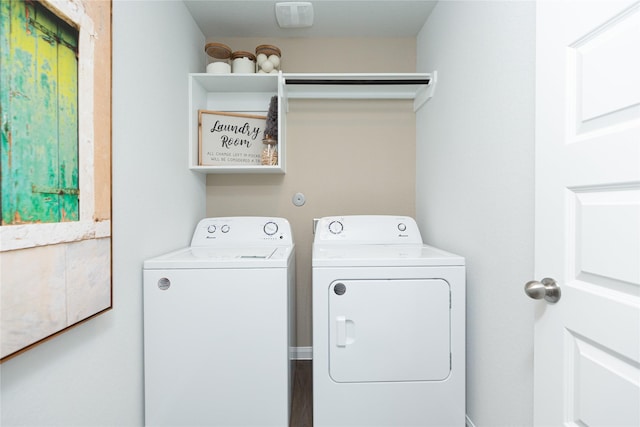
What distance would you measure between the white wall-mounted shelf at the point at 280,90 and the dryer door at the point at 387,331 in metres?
1.00

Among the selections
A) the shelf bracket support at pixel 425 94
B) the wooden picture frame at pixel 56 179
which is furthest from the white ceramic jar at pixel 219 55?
the shelf bracket support at pixel 425 94

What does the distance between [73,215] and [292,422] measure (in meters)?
1.42

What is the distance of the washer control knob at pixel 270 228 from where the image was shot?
2.02 meters

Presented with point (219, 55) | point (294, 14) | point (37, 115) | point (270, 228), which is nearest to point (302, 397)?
point (270, 228)

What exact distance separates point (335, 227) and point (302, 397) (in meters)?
1.03

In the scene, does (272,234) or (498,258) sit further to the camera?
(272,234)

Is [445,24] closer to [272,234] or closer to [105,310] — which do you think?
[272,234]

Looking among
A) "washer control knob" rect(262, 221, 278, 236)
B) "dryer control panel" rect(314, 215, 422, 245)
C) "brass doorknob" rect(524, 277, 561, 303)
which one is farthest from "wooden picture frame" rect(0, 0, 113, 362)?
"brass doorknob" rect(524, 277, 561, 303)

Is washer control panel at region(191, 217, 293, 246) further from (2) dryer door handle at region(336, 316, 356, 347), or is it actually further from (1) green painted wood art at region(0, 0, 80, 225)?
(1) green painted wood art at region(0, 0, 80, 225)

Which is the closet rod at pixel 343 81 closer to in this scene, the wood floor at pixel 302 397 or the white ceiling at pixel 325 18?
the white ceiling at pixel 325 18

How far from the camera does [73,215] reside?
3.18ft

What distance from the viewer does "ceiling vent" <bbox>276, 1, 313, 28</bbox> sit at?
1.89 meters

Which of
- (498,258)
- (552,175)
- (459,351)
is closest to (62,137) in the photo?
(552,175)

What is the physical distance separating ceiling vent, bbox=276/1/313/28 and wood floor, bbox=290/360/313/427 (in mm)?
2333
